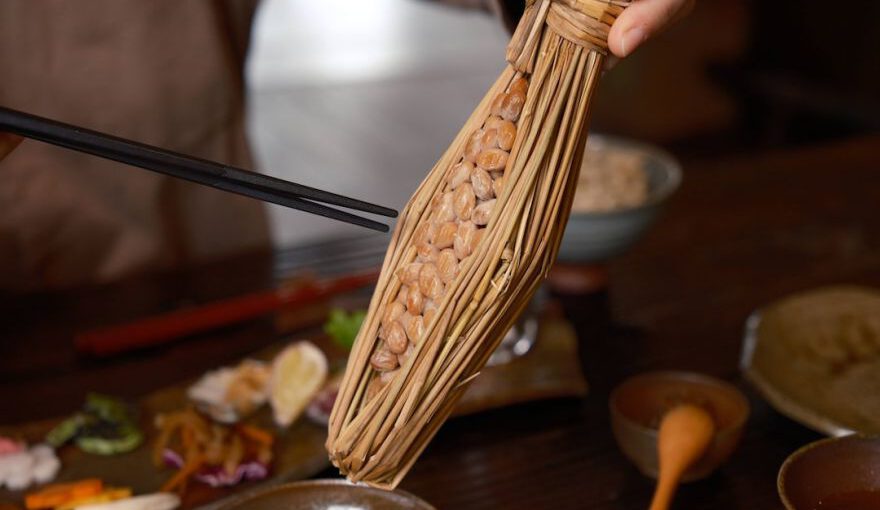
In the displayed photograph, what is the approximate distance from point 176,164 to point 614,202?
37.4 inches

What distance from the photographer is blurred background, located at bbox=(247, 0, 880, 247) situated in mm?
4367

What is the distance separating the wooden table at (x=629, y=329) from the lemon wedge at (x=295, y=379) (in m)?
0.16

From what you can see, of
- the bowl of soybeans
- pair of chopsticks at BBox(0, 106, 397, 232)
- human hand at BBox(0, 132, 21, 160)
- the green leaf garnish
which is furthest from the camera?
the bowl of soybeans

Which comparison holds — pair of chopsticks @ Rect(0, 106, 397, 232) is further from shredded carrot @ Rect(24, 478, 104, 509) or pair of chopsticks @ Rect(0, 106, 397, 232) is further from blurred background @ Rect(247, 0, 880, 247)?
blurred background @ Rect(247, 0, 880, 247)

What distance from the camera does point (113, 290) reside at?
1.66 metres

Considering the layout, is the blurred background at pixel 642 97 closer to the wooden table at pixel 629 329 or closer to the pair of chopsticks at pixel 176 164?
the wooden table at pixel 629 329

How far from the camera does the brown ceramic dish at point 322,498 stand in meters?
0.94

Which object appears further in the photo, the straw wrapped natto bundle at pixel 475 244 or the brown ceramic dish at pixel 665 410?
the brown ceramic dish at pixel 665 410

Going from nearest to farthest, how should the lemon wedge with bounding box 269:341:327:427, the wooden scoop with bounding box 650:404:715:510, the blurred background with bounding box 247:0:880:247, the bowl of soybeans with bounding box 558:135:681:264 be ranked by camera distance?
the wooden scoop with bounding box 650:404:715:510 → the lemon wedge with bounding box 269:341:327:427 → the bowl of soybeans with bounding box 558:135:681:264 → the blurred background with bounding box 247:0:880:247

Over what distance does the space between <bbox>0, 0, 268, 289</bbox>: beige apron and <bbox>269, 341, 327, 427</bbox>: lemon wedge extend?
58cm

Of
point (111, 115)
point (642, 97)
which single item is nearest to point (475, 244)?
point (111, 115)

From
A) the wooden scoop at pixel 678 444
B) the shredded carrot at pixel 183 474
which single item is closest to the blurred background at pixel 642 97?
the shredded carrot at pixel 183 474

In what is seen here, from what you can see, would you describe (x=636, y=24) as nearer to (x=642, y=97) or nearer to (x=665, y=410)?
(x=665, y=410)

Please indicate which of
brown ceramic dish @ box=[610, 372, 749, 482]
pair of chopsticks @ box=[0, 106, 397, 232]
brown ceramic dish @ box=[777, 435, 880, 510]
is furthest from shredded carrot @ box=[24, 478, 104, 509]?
brown ceramic dish @ box=[777, 435, 880, 510]
